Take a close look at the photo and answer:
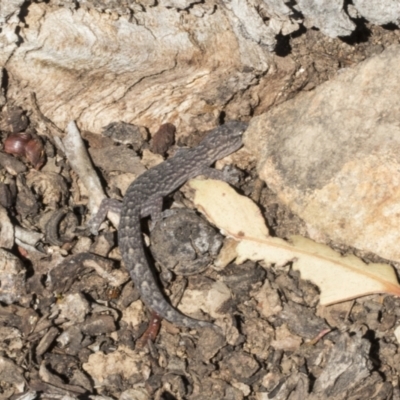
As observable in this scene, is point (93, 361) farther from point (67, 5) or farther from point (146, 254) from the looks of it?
point (67, 5)

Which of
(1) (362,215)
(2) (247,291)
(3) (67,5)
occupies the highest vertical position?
(3) (67,5)

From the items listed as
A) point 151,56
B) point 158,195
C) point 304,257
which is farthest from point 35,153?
point 304,257

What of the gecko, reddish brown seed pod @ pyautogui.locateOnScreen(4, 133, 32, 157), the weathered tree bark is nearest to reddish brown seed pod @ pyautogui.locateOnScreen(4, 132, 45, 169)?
reddish brown seed pod @ pyautogui.locateOnScreen(4, 133, 32, 157)

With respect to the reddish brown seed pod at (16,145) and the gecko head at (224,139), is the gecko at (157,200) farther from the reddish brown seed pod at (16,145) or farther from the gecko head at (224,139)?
the reddish brown seed pod at (16,145)

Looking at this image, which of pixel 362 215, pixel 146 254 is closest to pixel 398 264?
pixel 362 215

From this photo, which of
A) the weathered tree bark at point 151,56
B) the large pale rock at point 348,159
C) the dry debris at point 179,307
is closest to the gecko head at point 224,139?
the weathered tree bark at point 151,56
